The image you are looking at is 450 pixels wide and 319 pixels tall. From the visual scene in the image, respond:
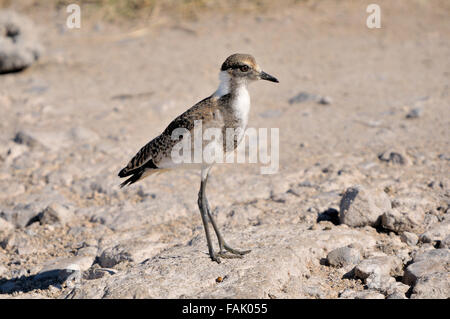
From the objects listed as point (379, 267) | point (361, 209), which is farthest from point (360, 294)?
point (361, 209)

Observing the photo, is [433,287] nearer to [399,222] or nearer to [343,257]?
[343,257]

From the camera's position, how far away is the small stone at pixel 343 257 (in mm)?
4547

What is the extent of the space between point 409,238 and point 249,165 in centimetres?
248

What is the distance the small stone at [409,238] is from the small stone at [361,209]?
0.26 metres

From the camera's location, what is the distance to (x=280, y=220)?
5512 millimetres

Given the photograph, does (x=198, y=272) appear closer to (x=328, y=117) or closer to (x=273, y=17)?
(x=328, y=117)

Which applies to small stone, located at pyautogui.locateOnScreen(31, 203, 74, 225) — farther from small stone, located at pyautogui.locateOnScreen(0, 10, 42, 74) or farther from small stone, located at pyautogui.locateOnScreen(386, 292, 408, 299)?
small stone, located at pyautogui.locateOnScreen(0, 10, 42, 74)

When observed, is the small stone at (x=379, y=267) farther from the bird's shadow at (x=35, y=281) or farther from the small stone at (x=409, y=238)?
the bird's shadow at (x=35, y=281)

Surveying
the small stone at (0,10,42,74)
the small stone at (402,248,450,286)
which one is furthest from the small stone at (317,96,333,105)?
the small stone at (0,10,42,74)

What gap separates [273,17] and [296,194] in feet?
21.4

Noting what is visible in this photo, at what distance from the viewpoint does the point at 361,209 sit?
5.11m

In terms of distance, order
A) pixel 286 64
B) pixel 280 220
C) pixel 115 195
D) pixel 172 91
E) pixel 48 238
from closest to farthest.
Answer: pixel 280 220 → pixel 48 238 → pixel 115 195 → pixel 172 91 → pixel 286 64

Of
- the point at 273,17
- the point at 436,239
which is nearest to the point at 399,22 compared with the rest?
the point at 273,17

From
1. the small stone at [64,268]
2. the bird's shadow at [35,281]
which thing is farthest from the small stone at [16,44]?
the bird's shadow at [35,281]
